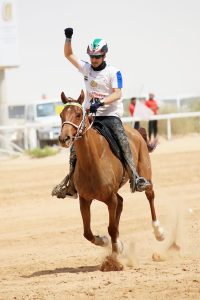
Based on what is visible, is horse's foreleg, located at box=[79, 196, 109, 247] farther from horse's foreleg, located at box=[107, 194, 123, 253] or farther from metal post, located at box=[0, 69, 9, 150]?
metal post, located at box=[0, 69, 9, 150]

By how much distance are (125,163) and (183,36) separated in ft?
184

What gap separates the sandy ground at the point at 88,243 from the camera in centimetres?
1034

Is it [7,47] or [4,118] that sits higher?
[7,47]

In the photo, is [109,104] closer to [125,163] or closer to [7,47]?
[125,163]

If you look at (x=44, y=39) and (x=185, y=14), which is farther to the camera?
(x=185, y=14)

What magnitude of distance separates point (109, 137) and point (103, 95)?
0.59 m

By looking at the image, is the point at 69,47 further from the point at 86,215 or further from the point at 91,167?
the point at 86,215

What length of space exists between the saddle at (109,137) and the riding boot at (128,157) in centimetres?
8

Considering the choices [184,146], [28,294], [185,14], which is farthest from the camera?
[185,14]

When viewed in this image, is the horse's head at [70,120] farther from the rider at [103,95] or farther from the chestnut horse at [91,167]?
the rider at [103,95]

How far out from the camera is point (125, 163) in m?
12.9

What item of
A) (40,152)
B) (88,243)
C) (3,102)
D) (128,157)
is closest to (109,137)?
(128,157)

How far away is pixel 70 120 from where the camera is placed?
447 inches

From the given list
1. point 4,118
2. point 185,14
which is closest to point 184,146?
point 4,118
